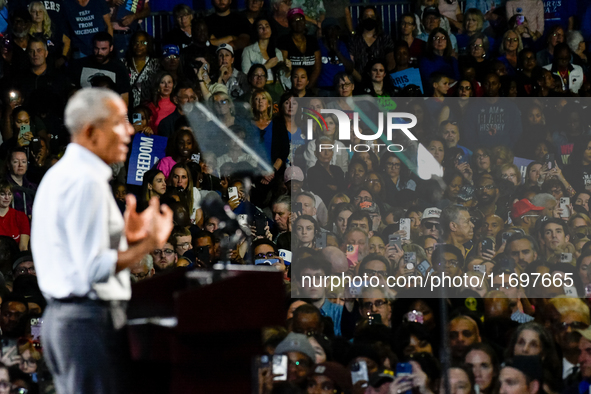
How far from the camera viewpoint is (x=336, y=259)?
166 inches

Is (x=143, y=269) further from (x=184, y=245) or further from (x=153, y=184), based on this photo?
(x=153, y=184)

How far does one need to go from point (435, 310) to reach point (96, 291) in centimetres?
248

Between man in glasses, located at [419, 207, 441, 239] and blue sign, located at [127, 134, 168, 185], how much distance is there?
5.18ft

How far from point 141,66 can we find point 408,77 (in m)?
1.70

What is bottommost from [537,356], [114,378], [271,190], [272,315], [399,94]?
[537,356]

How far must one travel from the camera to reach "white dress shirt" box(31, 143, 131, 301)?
1.60 metres

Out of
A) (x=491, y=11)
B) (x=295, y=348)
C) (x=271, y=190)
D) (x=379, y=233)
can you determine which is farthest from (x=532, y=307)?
(x=491, y=11)

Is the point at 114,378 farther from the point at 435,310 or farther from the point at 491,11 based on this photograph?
the point at 491,11

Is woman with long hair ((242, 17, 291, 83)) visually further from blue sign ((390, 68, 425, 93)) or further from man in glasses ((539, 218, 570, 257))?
man in glasses ((539, 218, 570, 257))

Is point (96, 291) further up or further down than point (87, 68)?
further down

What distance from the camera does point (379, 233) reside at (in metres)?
4.39

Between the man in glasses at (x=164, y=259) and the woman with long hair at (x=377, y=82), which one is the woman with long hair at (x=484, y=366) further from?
the woman with long hair at (x=377, y=82)

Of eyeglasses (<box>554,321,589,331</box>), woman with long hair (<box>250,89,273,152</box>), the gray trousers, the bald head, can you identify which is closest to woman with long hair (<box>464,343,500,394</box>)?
eyeglasses (<box>554,321,589,331</box>)

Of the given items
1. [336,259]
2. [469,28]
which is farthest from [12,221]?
[469,28]
